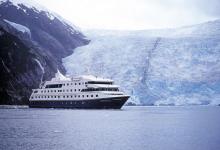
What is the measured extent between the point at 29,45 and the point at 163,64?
2743cm

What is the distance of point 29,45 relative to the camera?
88.4 metres

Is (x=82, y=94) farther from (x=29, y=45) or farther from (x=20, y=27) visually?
(x=20, y=27)

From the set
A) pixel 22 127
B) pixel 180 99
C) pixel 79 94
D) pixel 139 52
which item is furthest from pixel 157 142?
pixel 139 52

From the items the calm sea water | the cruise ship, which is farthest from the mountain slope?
the calm sea water

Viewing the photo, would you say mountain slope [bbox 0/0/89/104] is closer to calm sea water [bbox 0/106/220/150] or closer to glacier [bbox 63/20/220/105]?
glacier [bbox 63/20/220/105]

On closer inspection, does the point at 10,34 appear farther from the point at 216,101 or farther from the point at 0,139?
the point at 0,139

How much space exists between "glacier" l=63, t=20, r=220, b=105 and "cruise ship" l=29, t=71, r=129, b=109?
8517mm

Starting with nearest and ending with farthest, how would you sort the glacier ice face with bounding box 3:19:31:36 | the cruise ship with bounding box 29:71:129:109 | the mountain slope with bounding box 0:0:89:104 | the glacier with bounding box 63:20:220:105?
the cruise ship with bounding box 29:71:129:109
the glacier with bounding box 63:20:220:105
the mountain slope with bounding box 0:0:89:104
the glacier ice face with bounding box 3:19:31:36

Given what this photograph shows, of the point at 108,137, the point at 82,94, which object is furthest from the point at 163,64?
the point at 108,137

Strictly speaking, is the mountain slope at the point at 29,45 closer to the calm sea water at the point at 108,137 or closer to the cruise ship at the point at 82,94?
the cruise ship at the point at 82,94

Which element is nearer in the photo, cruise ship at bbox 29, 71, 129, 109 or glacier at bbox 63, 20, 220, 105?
cruise ship at bbox 29, 71, 129, 109

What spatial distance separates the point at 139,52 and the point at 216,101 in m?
19.1

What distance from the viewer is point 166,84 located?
7856cm

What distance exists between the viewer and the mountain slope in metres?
79.2
